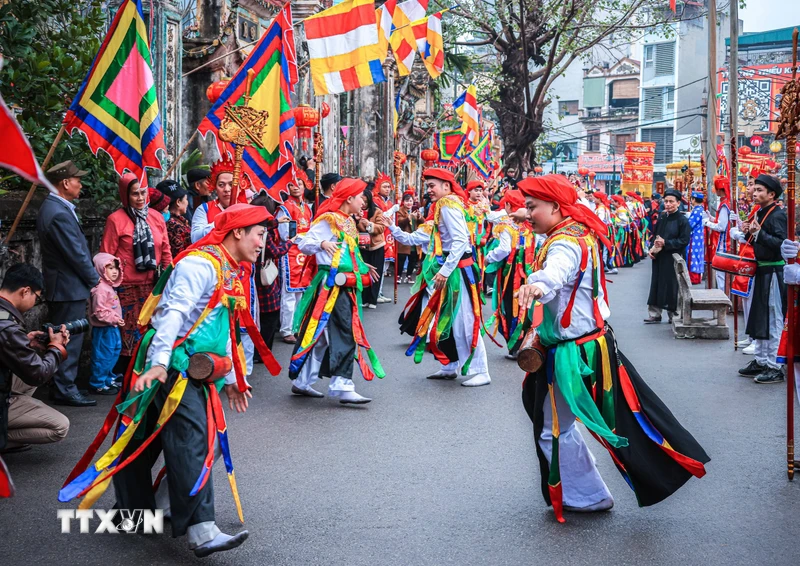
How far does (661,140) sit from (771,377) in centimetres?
6552

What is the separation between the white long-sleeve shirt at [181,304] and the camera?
4.45m

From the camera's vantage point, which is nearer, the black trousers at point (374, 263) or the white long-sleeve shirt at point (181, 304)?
the white long-sleeve shirt at point (181, 304)

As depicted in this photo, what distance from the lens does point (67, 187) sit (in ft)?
25.0

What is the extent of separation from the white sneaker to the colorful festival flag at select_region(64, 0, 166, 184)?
3412mm

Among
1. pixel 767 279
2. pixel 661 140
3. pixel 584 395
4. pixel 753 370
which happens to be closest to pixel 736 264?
pixel 767 279

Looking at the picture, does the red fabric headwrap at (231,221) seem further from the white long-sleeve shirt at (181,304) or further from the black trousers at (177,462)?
the black trousers at (177,462)

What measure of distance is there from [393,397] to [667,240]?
20.7 feet

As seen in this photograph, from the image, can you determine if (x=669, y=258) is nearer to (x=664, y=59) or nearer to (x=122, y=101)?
A: (x=122, y=101)

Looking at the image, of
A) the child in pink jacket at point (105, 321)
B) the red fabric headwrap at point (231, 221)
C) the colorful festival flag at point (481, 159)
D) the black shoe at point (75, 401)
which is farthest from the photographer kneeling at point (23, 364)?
the colorful festival flag at point (481, 159)

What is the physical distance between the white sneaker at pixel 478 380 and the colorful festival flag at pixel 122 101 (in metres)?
3.41

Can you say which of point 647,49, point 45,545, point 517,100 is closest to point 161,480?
point 45,545

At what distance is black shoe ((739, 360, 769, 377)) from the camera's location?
9.45 metres

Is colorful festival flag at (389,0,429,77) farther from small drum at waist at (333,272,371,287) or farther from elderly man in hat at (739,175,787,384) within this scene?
small drum at waist at (333,272,371,287)

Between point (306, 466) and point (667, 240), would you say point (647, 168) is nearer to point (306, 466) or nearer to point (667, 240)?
point (667, 240)
